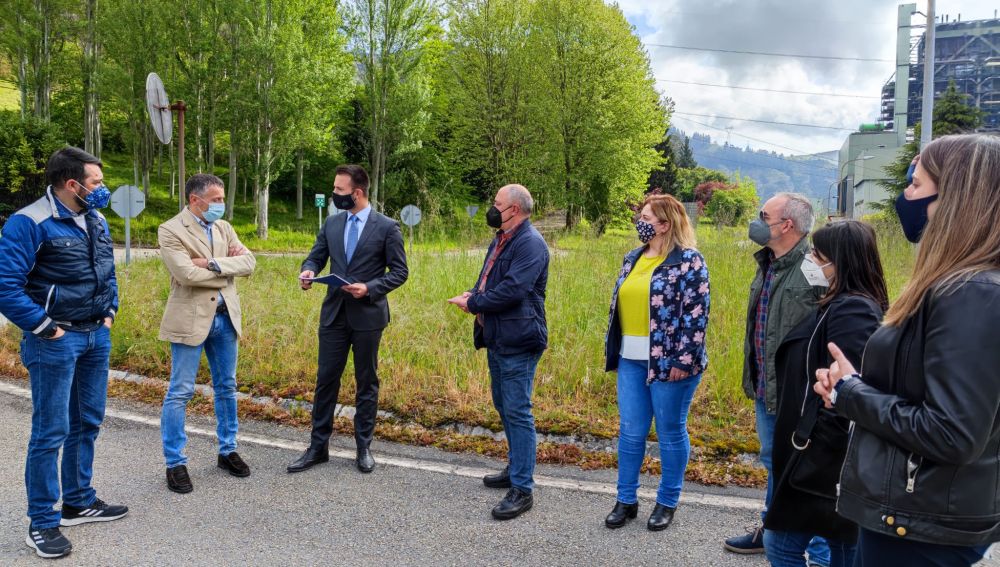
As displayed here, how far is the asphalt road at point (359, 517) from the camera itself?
346 centimetres

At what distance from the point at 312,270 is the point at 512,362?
1.89 m

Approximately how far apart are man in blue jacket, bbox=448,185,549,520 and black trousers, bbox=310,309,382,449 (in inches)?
40.8

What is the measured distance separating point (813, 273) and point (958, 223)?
65.3 inches

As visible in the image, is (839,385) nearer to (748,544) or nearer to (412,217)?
(748,544)

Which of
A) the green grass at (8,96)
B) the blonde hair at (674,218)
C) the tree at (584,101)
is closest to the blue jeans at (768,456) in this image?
the blonde hair at (674,218)

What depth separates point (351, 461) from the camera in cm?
488

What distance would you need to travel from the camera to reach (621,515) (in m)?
3.88

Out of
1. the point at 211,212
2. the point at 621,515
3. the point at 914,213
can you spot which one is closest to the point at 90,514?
the point at 211,212

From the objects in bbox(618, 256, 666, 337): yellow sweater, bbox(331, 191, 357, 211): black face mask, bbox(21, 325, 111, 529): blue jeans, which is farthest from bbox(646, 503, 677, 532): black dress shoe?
bbox(21, 325, 111, 529): blue jeans

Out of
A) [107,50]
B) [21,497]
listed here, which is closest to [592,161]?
[107,50]

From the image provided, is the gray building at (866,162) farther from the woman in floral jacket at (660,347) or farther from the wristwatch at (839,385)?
the wristwatch at (839,385)

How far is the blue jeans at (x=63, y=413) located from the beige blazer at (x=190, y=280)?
576 mm

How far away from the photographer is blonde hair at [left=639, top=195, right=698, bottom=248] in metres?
4.00

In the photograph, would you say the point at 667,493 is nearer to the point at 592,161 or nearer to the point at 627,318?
the point at 627,318
